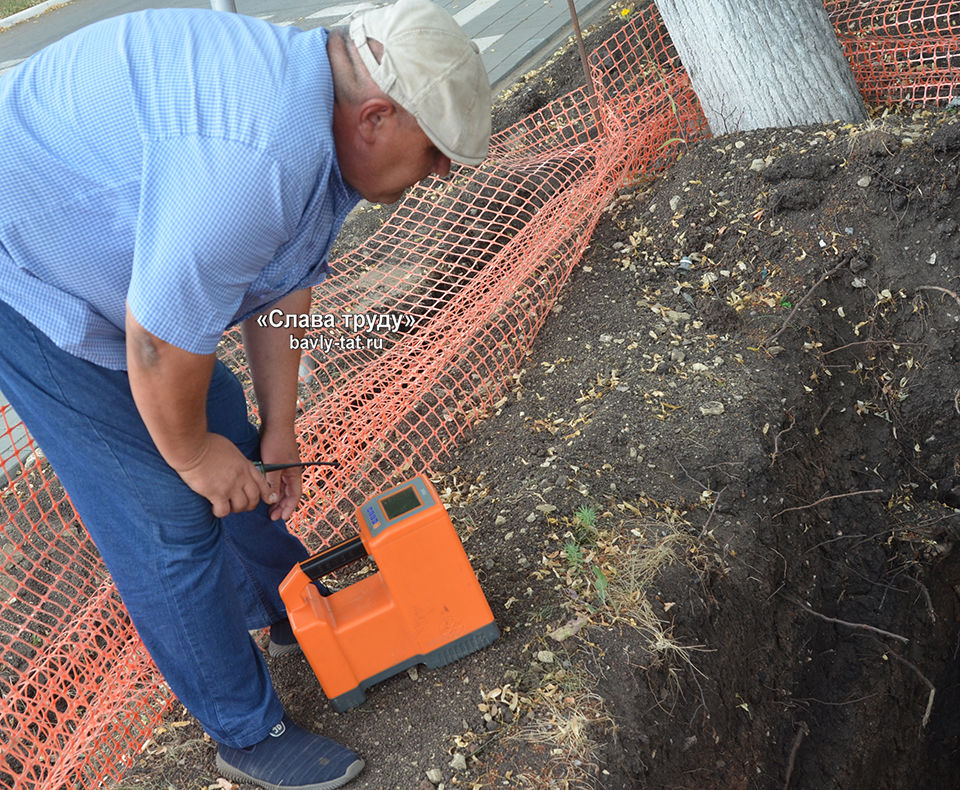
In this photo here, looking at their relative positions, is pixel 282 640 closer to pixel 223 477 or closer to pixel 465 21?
pixel 223 477

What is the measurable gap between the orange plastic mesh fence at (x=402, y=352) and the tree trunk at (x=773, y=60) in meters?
0.39

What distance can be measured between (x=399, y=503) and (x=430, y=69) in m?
1.11

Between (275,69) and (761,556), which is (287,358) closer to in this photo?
(275,69)

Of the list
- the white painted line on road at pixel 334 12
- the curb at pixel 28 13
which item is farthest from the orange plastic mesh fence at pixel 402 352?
the curb at pixel 28 13

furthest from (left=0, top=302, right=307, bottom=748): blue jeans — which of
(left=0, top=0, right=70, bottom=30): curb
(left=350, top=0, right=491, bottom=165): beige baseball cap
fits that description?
(left=0, top=0, right=70, bottom=30): curb

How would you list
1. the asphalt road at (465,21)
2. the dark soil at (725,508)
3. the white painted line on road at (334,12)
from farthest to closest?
the white painted line on road at (334,12) < the asphalt road at (465,21) < the dark soil at (725,508)

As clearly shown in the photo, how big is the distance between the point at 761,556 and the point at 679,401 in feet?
2.14

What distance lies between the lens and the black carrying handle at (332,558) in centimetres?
224

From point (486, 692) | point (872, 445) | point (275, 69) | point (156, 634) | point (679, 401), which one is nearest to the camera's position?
point (275, 69)

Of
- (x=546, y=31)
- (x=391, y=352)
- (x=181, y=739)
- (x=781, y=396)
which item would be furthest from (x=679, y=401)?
(x=546, y=31)

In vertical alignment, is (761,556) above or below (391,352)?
below

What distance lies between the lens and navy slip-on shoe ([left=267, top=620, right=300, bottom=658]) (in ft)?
8.52

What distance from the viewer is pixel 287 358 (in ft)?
7.20

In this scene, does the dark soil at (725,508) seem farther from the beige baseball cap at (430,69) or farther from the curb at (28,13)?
the curb at (28,13)
